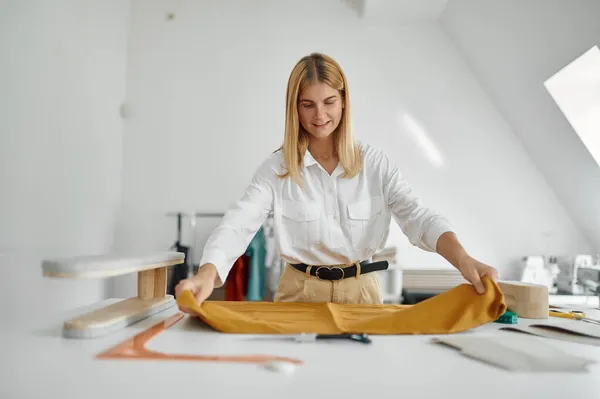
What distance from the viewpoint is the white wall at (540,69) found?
2732 millimetres

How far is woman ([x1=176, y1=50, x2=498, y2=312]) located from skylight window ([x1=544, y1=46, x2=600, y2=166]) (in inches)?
74.2

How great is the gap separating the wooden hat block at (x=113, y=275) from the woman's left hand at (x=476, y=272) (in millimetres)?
757

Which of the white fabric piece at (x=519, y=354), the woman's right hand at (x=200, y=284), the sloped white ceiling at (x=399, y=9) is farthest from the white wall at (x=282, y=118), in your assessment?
the white fabric piece at (x=519, y=354)

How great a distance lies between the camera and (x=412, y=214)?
1544 millimetres

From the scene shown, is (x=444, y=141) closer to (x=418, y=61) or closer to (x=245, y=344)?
(x=418, y=61)

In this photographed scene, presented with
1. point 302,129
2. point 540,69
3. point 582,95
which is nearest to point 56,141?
point 302,129

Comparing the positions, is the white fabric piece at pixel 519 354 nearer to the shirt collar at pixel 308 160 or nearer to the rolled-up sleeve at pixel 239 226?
the rolled-up sleeve at pixel 239 226

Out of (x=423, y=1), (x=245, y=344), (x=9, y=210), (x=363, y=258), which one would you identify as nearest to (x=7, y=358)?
(x=245, y=344)

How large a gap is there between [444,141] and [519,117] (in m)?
0.58

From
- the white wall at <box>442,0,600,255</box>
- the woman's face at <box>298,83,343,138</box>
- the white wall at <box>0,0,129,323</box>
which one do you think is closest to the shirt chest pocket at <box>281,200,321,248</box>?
the woman's face at <box>298,83,343,138</box>

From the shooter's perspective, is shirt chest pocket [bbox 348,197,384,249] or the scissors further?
shirt chest pocket [bbox 348,197,384,249]

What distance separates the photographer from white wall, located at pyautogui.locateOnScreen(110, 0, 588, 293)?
13.3ft

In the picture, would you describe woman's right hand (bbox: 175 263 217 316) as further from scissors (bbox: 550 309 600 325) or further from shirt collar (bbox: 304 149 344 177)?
scissors (bbox: 550 309 600 325)

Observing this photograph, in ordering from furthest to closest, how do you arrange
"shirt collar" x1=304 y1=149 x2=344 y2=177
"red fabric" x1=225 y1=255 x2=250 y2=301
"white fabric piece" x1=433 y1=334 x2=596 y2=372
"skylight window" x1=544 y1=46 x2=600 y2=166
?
"red fabric" x1=225 y1=255 x2=250 y2=301 < "skylight window" x1=544 y1=46 x2=600 y2=166 < "shirt collar" x1=304 y1=149 x2=344 y2=177 < "white fabric piece" x1=433 y1=334 x2=596 y2=372
